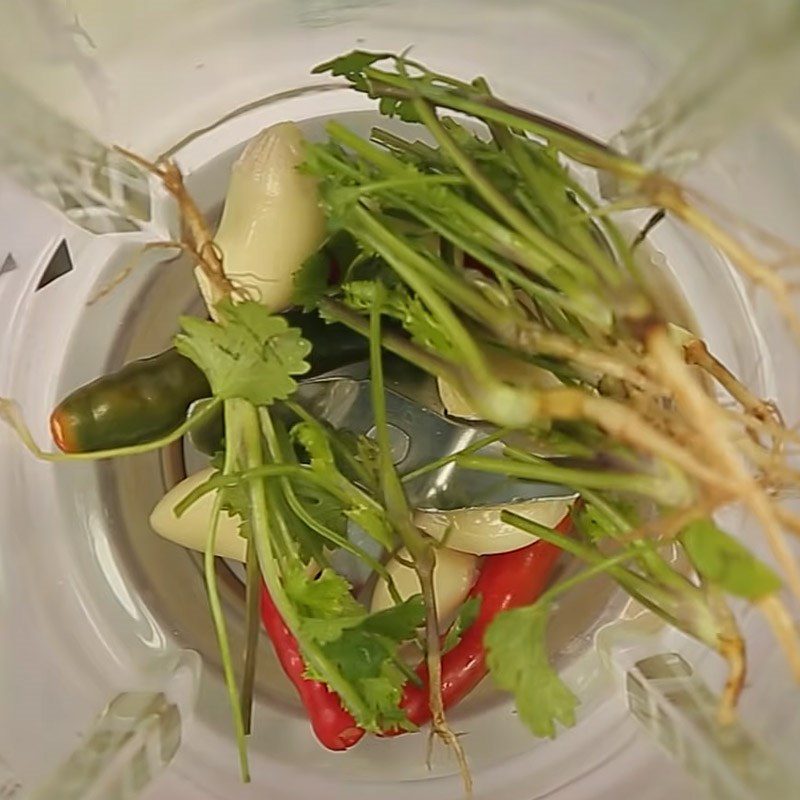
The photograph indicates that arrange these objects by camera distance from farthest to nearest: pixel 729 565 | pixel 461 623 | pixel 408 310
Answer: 1. pixel 461 623
2. pixel 408 310
3. pixel 729 565

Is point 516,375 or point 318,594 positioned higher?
point 516,375

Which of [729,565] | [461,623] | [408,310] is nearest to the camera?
[729,565]

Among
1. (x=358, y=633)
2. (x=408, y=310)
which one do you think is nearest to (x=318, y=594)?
(x=358, y=633)

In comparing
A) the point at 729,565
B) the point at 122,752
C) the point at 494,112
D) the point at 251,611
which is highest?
the point at 494,112

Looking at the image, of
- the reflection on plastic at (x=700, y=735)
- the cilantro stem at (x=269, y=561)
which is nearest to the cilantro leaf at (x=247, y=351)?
the cilantro stem at (x=269, y=561)

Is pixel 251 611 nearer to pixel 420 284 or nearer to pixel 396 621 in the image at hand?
pixel 396 621

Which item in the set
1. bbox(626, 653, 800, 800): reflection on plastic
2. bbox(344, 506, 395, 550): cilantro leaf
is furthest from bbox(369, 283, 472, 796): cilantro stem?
bbox(626, 653, 800, 800): reflection on plastic

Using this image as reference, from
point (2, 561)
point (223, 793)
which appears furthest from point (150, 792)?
point (2, 561)
